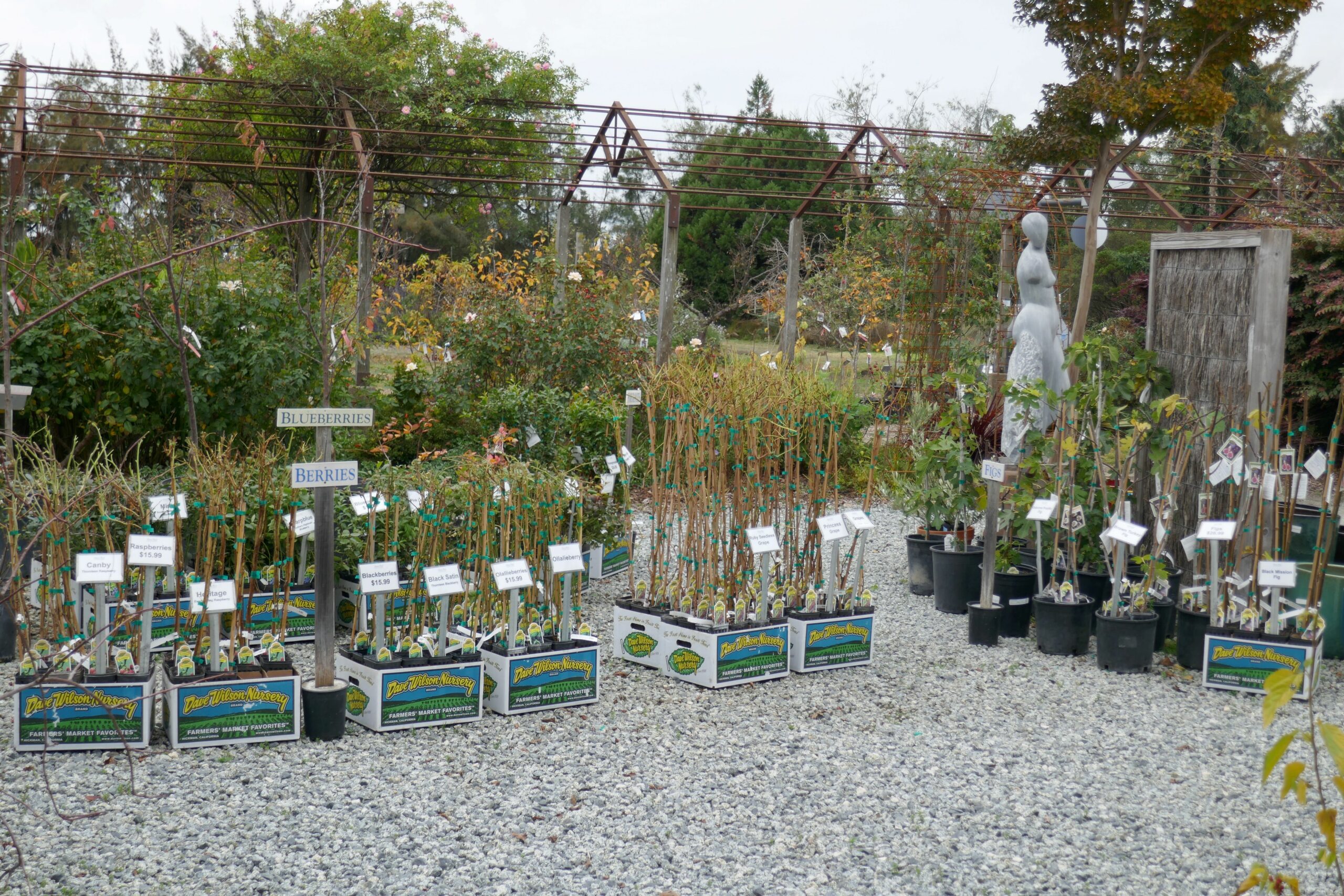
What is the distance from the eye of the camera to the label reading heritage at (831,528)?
4.36m

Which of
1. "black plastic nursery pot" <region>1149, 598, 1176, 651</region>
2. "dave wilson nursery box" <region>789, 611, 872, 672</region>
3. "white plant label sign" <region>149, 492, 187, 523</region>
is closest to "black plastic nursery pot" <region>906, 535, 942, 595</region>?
"black plastic nursery pot" <region>1149, 598, 1176, 651</region>

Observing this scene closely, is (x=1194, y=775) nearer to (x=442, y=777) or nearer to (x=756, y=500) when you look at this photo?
(x=756, y=500)

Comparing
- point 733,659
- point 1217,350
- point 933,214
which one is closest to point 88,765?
point 733,659

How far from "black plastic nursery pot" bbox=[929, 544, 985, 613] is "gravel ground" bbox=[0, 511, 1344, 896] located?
1257 millimetres

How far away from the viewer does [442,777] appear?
3176 mm

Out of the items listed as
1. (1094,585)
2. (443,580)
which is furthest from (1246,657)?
(443,580)

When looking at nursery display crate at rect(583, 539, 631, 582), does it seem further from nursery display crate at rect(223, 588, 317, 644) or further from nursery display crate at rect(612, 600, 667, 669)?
nursery display crate at rect(223, 588, 317, 644)

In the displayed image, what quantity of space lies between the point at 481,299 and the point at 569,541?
4016 mm

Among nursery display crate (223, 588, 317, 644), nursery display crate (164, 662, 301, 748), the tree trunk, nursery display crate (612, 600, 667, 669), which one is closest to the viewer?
nursery display crate (164, 662, 301, 748)

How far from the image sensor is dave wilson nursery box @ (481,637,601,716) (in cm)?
375

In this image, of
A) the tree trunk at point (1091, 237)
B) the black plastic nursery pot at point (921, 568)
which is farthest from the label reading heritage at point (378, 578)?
the tree trunk at point (1091, 237)

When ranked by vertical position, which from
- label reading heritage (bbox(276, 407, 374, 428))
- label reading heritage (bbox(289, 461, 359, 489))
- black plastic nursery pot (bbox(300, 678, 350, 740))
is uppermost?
label reading heritage (bbox(276, 407, 374, 428))

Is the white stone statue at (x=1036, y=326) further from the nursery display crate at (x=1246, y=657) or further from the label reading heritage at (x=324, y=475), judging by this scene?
the label reading heritage at (x=324, y=475)

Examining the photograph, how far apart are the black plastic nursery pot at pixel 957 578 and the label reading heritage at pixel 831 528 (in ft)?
3.76
